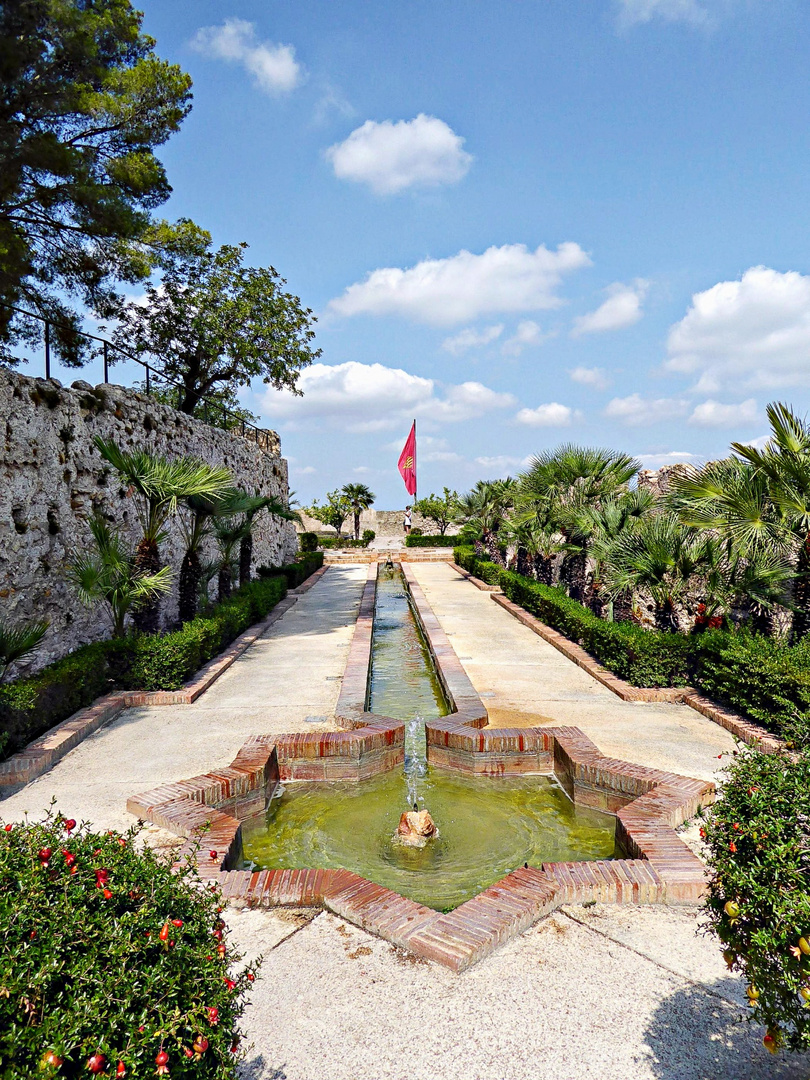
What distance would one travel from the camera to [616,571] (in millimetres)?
9305

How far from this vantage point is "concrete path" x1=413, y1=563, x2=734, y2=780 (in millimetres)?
5863

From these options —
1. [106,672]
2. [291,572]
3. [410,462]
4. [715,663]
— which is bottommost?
[106,672]

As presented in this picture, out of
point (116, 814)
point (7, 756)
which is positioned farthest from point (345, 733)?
point (7, 756)

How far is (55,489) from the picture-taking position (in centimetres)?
866

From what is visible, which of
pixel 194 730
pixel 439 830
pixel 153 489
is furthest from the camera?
pixel 153 489

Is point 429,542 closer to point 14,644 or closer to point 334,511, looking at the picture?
point 334,511

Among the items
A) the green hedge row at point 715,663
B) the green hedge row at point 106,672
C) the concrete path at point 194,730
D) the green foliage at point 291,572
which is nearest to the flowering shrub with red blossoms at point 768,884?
the green hedge row at point 715,663

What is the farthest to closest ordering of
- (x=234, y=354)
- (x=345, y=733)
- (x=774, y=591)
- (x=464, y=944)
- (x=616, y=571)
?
(x=234, y=354), (x=616, y=571), (x=774, y=591), (x=345, y=733), (x=464, y=944)

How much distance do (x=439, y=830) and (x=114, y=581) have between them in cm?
543

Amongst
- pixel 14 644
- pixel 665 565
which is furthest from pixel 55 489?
pixel 665 565

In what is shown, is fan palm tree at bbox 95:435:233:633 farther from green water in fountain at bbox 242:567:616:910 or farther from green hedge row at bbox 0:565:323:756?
green water in fountain at bbox 242:567:616:910

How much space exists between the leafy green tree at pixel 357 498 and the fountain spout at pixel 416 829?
40.1 meters

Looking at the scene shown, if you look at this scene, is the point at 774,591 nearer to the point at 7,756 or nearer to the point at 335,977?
the point at 335,977

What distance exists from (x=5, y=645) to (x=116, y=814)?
105 inches
